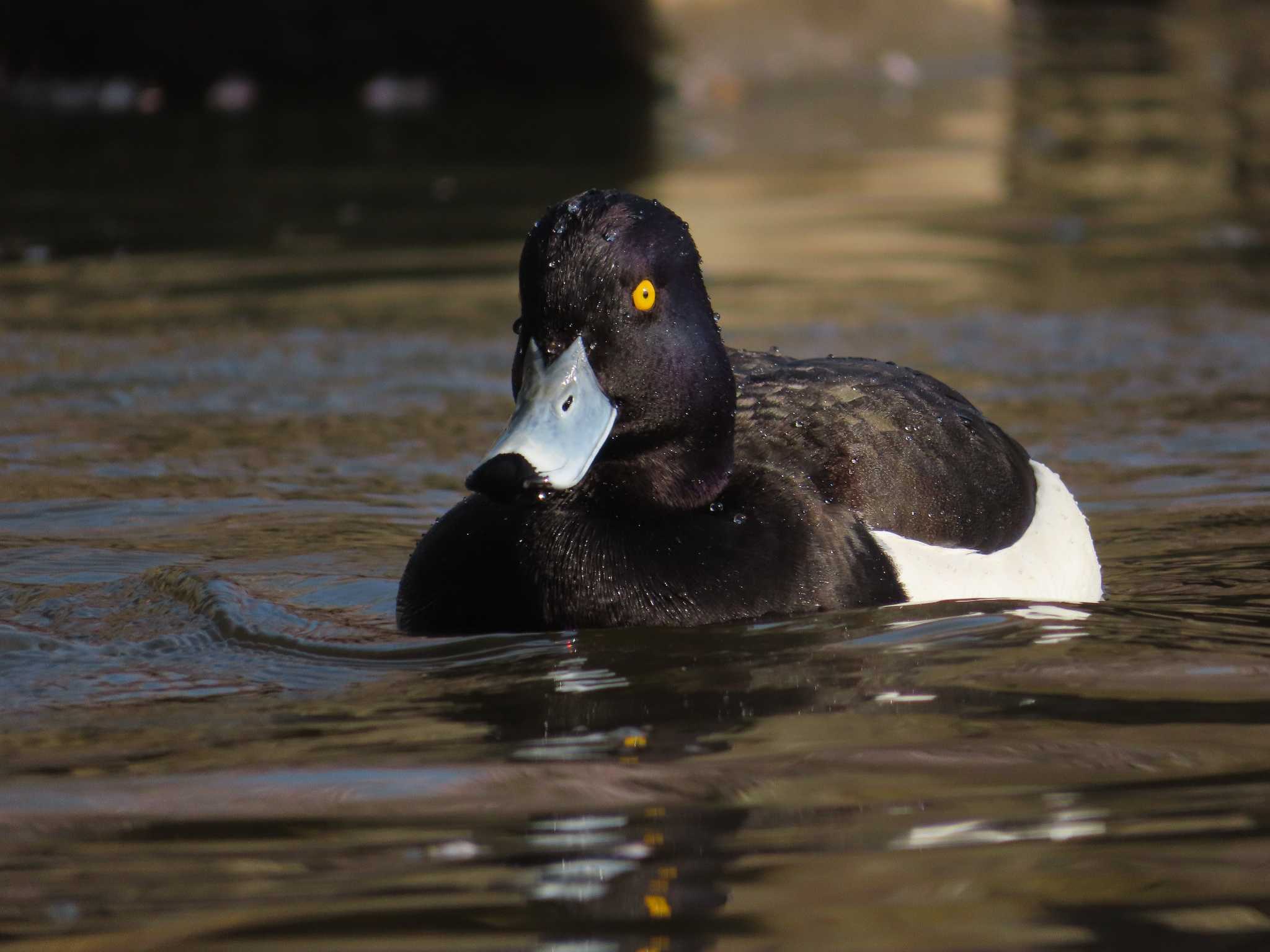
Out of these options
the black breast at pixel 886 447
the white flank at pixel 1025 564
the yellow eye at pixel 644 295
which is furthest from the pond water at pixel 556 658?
the yellow eye at pixel 644 295

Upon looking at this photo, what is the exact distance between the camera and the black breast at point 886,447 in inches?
199

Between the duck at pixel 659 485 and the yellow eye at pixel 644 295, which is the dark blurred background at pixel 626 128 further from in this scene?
the yellow eye at pixel 644 295

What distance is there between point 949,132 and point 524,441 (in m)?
11.9

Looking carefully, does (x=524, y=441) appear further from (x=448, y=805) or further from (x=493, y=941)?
(x=493, y=941)

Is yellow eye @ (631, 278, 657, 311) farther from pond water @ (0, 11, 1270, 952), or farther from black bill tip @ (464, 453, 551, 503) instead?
pond water @ (0, 11, 1270, 952)

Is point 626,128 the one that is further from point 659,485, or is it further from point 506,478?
point 506,478

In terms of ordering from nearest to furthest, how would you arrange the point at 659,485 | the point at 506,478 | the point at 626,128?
the point at 506,478
the point at 659,485
the point at 626,128

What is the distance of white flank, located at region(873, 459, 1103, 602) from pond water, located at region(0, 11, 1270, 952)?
97 millimetres

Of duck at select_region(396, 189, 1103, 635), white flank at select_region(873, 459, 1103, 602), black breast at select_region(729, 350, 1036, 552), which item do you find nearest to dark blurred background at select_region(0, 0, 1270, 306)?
white flank at select_region(873, 459, 1103, 602)

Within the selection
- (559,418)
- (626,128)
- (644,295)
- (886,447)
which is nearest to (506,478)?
(559,418)

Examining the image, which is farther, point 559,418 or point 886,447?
point 886,447

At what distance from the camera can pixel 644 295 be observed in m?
4.72

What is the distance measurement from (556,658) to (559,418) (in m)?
0.54

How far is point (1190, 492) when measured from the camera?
6.67m
